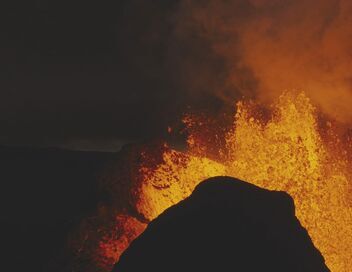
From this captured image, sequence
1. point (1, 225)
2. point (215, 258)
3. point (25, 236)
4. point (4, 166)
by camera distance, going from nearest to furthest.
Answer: point (215, 258) < point (25, 236) < point (1, 225) < point (4, 166)

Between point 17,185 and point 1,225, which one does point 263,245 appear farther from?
point 17,185

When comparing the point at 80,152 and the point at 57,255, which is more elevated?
the point at 80,152

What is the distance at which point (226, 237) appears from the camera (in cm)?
823

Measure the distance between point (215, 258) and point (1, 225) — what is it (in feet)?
80.9

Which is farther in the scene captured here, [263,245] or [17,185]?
[17,185]

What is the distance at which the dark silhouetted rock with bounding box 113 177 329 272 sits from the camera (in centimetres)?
806

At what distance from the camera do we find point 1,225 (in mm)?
30406

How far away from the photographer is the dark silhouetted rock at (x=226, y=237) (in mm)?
8062

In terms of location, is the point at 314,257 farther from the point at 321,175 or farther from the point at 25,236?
the point at 25,236

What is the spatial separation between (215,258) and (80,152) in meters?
52.0

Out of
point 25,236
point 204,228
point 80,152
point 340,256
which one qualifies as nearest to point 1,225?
point 25,236

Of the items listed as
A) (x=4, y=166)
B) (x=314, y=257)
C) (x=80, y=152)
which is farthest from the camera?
(x=80, y=152)

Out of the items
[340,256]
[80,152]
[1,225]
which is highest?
[80,152]

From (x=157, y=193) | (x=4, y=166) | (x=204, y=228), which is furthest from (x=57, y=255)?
(x=4, y=166)
